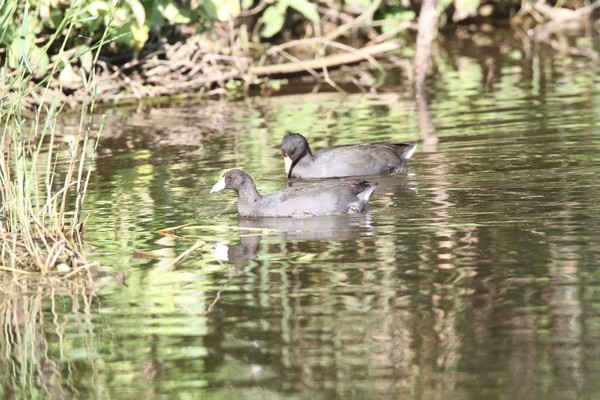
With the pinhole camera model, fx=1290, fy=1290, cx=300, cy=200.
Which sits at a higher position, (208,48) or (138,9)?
(138,9)

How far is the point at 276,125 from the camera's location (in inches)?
645

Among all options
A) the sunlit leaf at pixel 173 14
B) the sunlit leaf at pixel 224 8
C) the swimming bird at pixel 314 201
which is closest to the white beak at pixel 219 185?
the swimming bird at pixel 314 201

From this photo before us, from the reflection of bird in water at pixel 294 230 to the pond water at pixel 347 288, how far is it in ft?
0.08

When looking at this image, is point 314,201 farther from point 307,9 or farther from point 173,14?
point 307,9

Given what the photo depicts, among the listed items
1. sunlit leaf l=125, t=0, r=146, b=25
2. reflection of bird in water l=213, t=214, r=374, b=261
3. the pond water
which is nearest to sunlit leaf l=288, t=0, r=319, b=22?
sunlit leaf l=125, t=0, r=146, b=25

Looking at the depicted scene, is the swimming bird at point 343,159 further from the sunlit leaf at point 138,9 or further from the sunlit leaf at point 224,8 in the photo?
the sunlit leaf at point 224,8

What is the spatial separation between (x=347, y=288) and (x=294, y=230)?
2036 mm

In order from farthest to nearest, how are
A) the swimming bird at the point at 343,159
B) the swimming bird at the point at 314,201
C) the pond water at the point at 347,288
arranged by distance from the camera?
the swimming bird at the point at 343,159 → the swimming bird at the point at 314,201 → the pond water at the point at 347,288

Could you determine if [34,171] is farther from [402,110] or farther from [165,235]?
[402,110]

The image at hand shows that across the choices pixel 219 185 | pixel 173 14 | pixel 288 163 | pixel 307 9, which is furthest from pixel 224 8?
pixel 219 185

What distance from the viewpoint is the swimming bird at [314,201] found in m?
10.3

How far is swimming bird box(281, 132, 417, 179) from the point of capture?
1248 cm

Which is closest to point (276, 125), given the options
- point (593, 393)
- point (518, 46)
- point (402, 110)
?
point (402, 110)

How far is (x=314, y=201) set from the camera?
34.0ft
